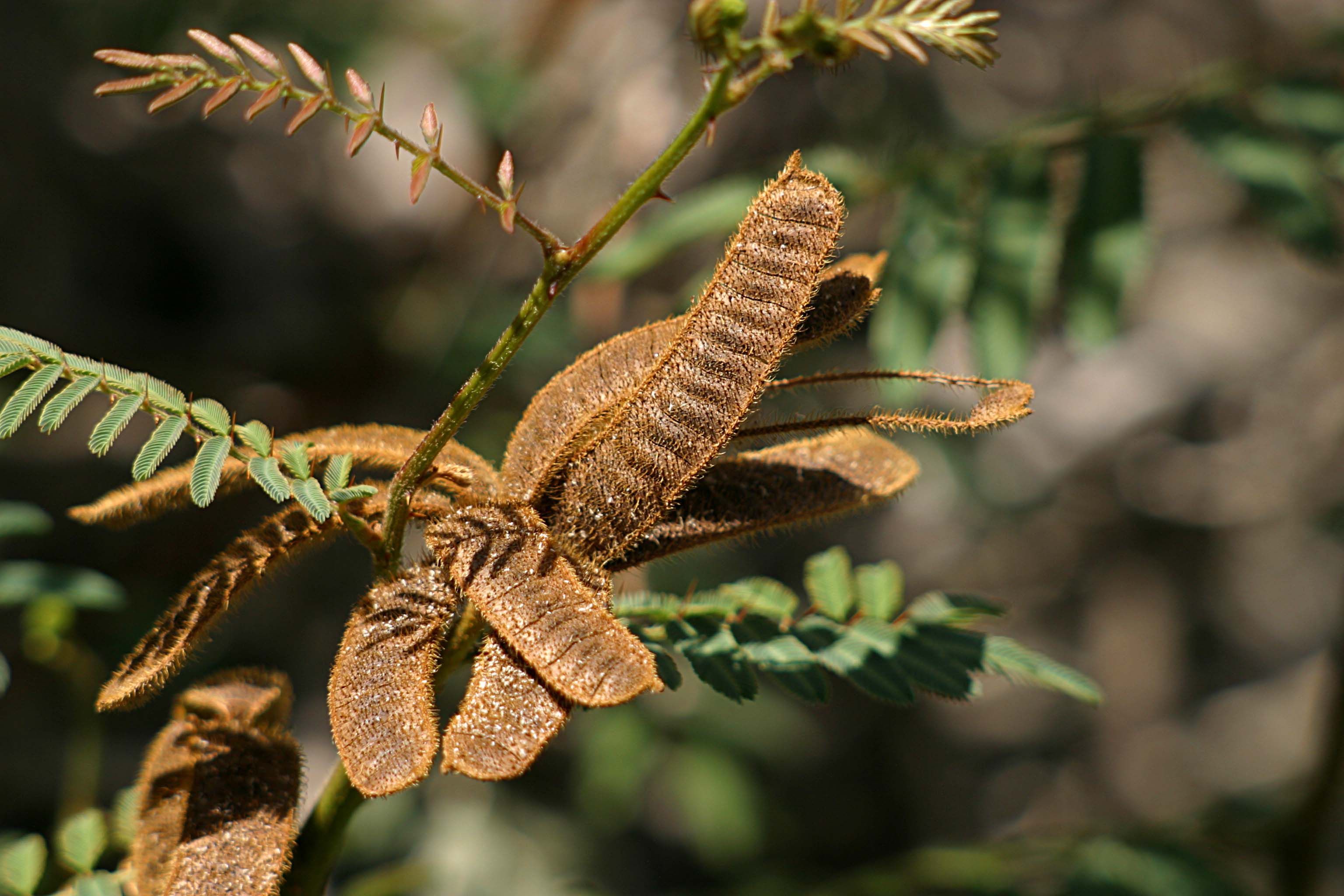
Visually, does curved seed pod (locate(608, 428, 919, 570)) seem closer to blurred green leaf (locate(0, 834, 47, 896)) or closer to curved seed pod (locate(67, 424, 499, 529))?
curved seed pod (locate(67, 424, 499, 529))

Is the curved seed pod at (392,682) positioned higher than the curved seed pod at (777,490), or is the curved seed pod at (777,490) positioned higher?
the curved seed pod at (777,490)

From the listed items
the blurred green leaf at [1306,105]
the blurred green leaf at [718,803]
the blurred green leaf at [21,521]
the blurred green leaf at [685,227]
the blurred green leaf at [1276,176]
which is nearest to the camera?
the blurred green leaf at [21,521]

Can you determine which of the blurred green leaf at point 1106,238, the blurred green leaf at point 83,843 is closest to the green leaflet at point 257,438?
the blurred green leaf at point 83,843

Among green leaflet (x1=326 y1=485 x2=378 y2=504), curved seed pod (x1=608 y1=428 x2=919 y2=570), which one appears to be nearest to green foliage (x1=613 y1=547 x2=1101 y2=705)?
curved seed pod (x1=608 y1=428 x2=919 y2=570)

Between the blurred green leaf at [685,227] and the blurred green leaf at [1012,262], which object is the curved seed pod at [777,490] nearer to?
the blurred green leaf at [1012,262]

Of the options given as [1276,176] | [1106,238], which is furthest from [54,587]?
[1276,176]

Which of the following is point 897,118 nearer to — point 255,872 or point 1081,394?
point 1081,394

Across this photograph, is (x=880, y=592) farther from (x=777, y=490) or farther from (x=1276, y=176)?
(x=1276, y=176)

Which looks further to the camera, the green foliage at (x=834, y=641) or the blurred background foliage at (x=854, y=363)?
the blurred background foliage at (x=854, y=363)
